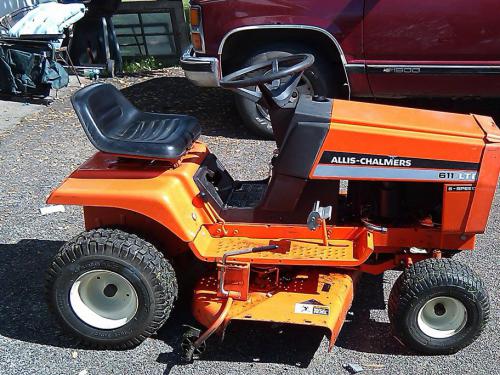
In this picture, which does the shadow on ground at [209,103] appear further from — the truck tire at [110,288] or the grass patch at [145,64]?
the truck tire at [110,288]

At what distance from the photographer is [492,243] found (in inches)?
170

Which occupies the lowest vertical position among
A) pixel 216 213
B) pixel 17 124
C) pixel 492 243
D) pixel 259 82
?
pixel 17 124

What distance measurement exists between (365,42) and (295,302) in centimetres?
324

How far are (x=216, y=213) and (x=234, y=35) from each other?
2.97 metres

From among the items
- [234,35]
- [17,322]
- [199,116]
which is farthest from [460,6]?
[17,322]

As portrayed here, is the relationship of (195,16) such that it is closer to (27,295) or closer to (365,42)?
(365,42)

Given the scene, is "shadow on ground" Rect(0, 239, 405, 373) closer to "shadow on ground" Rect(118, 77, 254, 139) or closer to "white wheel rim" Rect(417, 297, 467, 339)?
"white wheel rim" Rect(417, 297, 467, 339)

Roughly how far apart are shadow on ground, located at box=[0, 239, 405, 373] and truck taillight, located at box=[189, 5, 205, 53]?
297 centimetres

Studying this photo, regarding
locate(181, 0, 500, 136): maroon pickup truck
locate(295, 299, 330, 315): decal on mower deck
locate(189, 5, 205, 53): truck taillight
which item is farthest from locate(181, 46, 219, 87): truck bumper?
locate(295, 299, 330, 315): decal on mower deck

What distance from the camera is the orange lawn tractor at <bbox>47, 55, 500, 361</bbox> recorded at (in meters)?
3.12

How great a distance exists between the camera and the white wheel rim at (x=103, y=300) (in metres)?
3.28

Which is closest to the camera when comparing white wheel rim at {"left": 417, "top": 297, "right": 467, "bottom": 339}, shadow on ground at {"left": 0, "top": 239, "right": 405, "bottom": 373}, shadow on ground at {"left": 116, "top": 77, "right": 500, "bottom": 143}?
white wheel rim at {"left": 417, "top": 297, "right": 467, "bottom": 339}

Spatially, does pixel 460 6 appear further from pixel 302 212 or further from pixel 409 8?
pixel 302 212

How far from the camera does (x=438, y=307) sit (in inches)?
127
